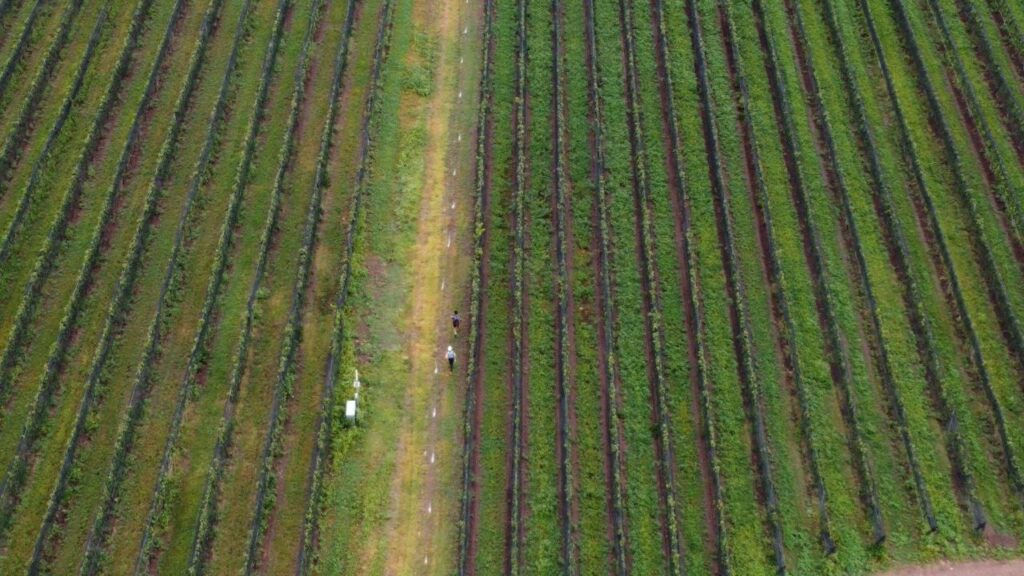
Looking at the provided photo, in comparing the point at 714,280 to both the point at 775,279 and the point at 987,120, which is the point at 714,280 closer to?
the point at 775,279

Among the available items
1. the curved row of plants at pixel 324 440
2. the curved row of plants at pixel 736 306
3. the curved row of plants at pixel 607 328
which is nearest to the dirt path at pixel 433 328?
the curved row of plants at pixel 324 440

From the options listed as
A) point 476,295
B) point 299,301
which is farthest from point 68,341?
point 476,295

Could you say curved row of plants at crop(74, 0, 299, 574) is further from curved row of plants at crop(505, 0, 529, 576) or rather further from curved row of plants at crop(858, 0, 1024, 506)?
curved row of plants at crop(858, 0, 1024, 506)

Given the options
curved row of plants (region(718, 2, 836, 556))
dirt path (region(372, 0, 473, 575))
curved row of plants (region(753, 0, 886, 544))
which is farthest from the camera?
curved row of plants (region(753, 0, 886, 544))

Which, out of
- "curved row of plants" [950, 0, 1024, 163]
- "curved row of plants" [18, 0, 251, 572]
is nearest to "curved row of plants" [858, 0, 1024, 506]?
"curved row of plants" [950, 0, 1024, 163]

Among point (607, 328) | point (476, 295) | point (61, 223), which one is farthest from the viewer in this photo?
point (61, 223)

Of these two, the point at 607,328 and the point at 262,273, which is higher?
the point at 262,273

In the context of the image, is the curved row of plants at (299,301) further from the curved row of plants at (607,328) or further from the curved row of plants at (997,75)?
the curved row of plants at (997,75)
